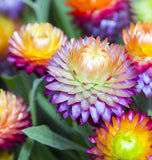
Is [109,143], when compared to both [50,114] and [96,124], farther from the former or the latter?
[50,114]

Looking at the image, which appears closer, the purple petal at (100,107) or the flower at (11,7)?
the purple petal at (100,107)

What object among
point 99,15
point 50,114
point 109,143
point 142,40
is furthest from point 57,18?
point 109,143

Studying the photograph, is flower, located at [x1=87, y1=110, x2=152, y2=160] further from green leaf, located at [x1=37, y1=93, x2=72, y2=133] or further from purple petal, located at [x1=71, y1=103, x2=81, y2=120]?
green leaf, located at [x1=37, y1=93, x2=72, y2=133]

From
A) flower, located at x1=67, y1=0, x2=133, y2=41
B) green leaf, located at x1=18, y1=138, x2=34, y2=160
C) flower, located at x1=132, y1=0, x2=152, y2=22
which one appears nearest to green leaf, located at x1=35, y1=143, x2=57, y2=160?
green leaf, located at x1=18, y1=138, x2=34, y2=160

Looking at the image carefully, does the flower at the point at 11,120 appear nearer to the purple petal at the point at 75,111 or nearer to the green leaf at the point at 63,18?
the purple petal at the point at 75,111

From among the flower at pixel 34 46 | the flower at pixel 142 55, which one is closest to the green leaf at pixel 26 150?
the flower at pixel 34 46

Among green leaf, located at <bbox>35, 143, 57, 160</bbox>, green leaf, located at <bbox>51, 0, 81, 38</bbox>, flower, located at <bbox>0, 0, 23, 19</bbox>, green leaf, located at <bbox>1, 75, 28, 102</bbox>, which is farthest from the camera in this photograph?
flower, located at <bbox>0, 0, 23, 19</bbox>

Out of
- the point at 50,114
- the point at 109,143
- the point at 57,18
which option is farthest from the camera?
the point at 57,18
